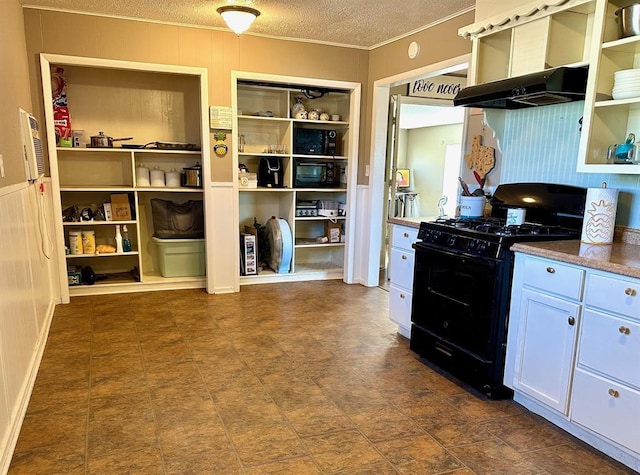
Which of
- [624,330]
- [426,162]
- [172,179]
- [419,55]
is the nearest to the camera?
[624,330]

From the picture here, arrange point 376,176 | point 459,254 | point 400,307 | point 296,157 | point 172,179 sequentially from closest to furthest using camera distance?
point 459,254 < point 400,307 < point 172,179 < point 376,176 < point 296,157

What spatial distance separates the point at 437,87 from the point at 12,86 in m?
4.04

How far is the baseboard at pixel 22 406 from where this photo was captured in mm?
1875

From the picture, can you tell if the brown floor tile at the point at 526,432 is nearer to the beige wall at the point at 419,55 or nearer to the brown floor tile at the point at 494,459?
the brown floor tile at the point at 494,459

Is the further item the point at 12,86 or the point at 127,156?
the point at 127,156

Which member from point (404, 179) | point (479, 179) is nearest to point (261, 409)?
point (479, 179)

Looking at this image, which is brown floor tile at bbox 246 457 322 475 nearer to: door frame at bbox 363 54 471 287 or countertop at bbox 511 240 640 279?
countertop at bbox 511 240 640 279

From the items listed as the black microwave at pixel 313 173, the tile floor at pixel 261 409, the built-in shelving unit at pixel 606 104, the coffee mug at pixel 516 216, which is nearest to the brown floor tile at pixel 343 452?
the tile floor at pixel 261 409

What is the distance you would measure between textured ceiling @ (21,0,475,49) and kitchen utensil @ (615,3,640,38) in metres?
1.25

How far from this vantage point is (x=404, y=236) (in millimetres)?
3297

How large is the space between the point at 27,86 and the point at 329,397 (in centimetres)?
332

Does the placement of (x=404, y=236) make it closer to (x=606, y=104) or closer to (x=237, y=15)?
(x=606, y=104)

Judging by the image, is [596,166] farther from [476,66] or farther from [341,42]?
[341,42]

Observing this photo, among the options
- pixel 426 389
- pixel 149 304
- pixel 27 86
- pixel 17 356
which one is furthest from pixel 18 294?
pixel 426 389
